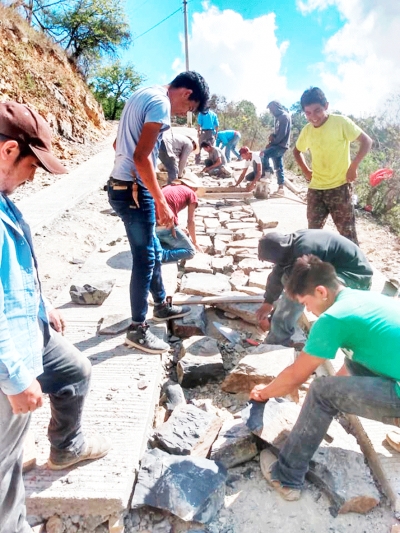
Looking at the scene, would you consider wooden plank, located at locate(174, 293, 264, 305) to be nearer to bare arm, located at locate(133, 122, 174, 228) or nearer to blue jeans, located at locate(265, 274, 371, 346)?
blue jeans, located at locate(265, 274, 371, 346)

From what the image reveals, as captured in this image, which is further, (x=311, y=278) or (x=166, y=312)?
(x=166, y=312)

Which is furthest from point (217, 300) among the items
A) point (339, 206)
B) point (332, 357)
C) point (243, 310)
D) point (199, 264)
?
point (332, 357)

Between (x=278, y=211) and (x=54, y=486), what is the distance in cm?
569

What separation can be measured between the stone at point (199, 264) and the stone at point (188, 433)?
2245mm

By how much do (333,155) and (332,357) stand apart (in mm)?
2677

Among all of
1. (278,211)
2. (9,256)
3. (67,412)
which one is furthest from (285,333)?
(278,211)

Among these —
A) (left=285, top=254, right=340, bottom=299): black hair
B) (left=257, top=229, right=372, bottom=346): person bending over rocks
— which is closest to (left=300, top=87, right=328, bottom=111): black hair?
(left=257, top=229, right=372, bottom=346): person bending over rocks

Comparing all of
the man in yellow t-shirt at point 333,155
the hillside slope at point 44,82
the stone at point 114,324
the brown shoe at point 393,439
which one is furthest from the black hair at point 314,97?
the hillside slope at point 44,82

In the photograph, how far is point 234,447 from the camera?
211 cm

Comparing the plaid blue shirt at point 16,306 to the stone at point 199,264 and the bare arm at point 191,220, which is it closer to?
the stone at point 199,264

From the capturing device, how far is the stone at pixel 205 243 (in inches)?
208

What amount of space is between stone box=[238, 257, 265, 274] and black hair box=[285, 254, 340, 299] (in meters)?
2.49

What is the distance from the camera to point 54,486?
179 centimetres

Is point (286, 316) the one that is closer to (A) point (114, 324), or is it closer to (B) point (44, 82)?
(A) point (114, 324)
